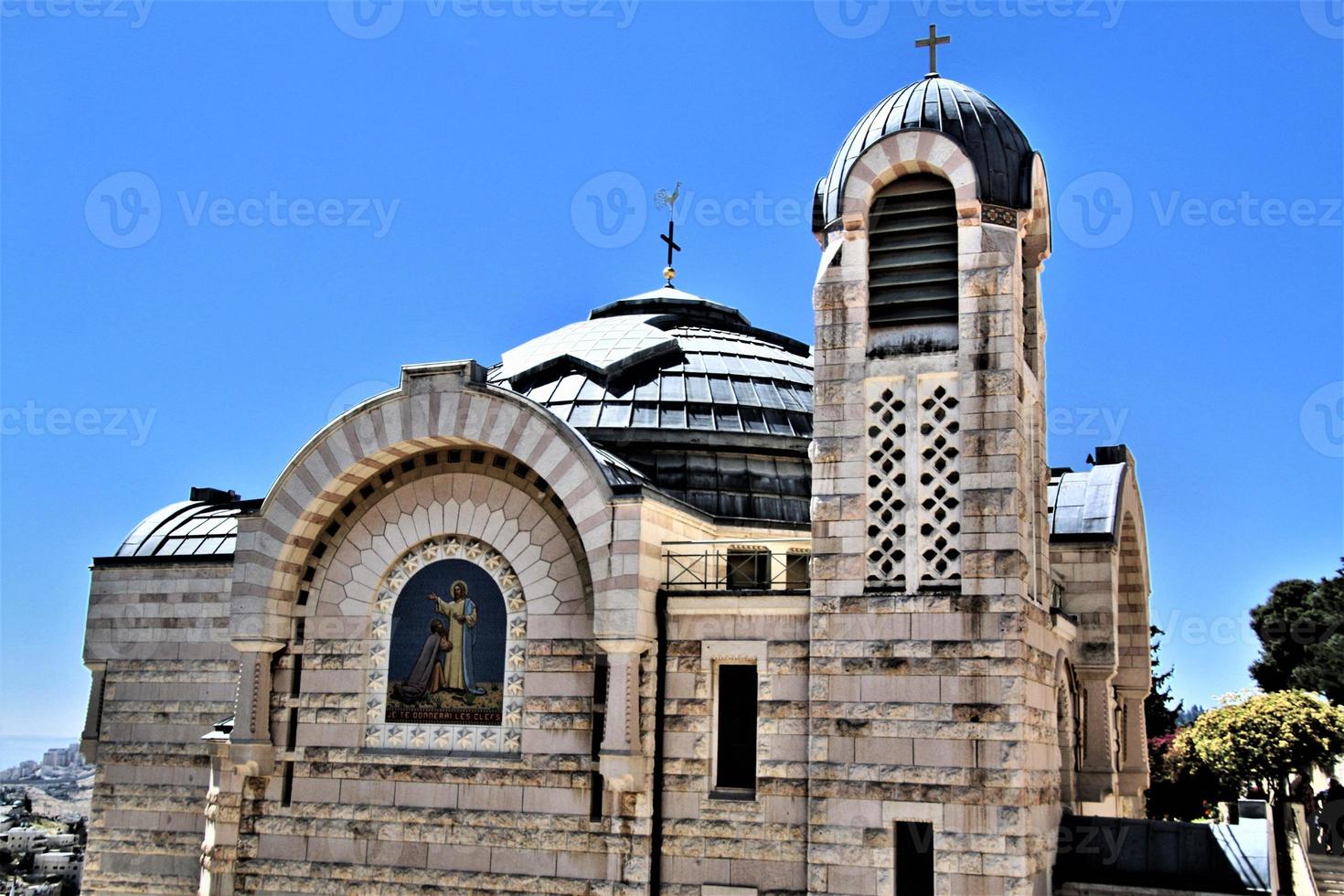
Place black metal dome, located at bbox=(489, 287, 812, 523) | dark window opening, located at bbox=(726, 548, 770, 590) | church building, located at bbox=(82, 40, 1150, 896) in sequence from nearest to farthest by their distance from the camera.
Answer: church building, located at bbox=(82, 40, 1150, 896), dark window opening, located at bbox=(726, 548, 770, 590), black metal dome, located at bbox=(489, 287, 812, 523)

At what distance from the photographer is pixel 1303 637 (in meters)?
56.4

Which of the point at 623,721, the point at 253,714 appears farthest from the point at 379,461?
the point at 623,721

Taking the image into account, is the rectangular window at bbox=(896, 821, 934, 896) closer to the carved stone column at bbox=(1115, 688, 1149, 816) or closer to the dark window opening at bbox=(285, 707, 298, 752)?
the dark window opening at bbox=(285, 707, 298, 752)

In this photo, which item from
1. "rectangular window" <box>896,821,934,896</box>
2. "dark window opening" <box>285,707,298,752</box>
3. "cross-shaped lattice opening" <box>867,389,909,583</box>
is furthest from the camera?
"dark window opening" <box>285,707,298,752</box>

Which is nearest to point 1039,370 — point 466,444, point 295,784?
point 466,444

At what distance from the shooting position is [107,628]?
27.5 metres

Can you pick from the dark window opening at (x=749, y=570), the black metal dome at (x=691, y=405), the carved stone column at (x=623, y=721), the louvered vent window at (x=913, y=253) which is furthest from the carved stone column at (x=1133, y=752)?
the louvered vent window at (x=913, y=253)

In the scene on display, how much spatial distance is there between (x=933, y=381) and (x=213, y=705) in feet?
52.4

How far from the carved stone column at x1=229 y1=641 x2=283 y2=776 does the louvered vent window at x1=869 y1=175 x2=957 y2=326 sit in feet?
40.0

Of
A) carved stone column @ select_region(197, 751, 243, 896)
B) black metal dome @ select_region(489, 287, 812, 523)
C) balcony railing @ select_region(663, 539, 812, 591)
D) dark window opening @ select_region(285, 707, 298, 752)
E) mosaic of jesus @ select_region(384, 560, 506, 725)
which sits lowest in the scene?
carved stone column @ select_region(197, 751, 243, 896)

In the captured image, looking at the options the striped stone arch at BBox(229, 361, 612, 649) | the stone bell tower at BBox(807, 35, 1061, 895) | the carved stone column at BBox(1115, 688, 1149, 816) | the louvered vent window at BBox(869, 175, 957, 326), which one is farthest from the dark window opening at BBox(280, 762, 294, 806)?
the carved stone column at BBox(1115, 688, 1149, 816)

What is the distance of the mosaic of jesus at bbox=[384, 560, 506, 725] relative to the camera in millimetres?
21781

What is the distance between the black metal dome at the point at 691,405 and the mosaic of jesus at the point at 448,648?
4.91 metres

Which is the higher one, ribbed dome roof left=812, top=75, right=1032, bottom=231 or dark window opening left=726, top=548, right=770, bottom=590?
ribbed dome roof left=812, top=75, right=1032, bottom=231
